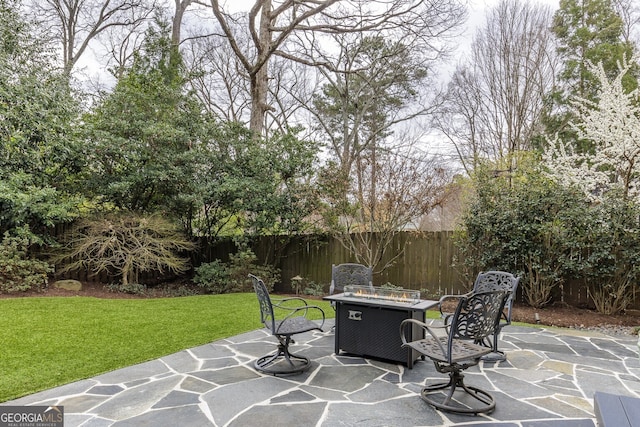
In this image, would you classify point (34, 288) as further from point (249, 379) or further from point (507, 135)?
point (507, 135)

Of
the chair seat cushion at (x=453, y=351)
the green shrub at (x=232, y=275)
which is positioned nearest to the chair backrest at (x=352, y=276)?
the chair seat cushion at (x=453, y=351)

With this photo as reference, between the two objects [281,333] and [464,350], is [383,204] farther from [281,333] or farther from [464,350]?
[464,350]

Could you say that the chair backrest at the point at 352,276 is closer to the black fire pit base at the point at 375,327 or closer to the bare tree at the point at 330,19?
the black fire pit base at the point at 375,327

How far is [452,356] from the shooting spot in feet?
9.69

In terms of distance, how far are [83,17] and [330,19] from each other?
28.6ft

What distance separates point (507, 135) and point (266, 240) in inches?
334

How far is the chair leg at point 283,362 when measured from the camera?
371cm

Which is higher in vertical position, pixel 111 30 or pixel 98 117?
pixel 111 30

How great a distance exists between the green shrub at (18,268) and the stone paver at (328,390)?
484 centimetres

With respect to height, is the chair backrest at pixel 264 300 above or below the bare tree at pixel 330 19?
below

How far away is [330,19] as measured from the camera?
35.8ft

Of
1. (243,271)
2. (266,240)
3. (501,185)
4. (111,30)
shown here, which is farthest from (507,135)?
(111,30)

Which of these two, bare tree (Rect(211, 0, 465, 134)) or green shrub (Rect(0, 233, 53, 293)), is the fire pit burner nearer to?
green shrub (Rect(0, 233, 53, 293))

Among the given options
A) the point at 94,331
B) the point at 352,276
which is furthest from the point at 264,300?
the point at 94,331
